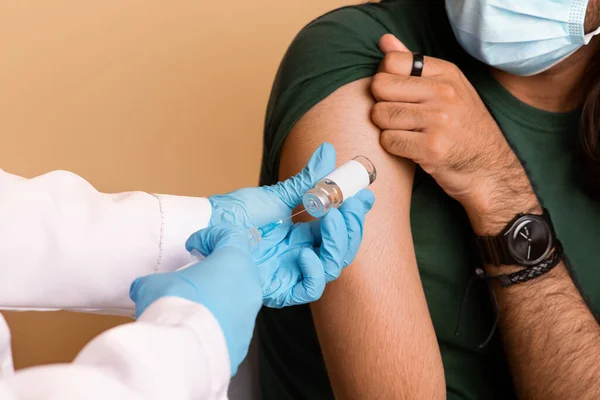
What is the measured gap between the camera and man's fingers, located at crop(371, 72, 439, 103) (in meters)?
1.13

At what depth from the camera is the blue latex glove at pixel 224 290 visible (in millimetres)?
702

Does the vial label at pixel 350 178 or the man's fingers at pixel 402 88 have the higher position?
the man's fingers at pixel 402 88

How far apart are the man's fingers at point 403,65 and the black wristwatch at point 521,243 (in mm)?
339

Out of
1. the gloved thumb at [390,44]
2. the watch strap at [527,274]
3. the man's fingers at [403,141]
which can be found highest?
the gloved thumb at [390,44]

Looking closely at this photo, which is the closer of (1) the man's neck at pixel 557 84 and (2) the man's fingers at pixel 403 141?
(2) the man's fingers at pixel 403 141

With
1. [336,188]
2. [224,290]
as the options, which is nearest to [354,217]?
[336,188]

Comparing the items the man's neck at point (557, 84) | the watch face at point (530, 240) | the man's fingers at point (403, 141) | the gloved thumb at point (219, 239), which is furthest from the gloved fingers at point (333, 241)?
the man's neck at point (557, 84)

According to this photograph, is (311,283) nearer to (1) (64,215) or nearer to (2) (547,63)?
(1) (64,215)

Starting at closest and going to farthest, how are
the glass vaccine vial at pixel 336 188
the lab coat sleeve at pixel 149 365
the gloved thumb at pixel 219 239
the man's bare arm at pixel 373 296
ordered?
the lab coat sleeve at pixel 149 365
the gloved thumb at pixel 219 239
the glass vaccine vial at pixel 336 188
the man's bare arm at pixel 373 296

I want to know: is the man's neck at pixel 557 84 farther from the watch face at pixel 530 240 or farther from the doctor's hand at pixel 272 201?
the doctor's hand at pixel 272 201

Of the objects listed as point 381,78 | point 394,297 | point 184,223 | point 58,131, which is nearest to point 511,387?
point 394,297

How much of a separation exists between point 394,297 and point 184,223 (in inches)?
15.2

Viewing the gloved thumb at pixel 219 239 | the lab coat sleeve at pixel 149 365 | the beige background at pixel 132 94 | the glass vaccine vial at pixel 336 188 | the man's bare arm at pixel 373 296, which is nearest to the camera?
the lab coat sleeve at pixel 149 365

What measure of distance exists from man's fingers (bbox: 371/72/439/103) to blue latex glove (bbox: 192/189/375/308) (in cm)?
24
